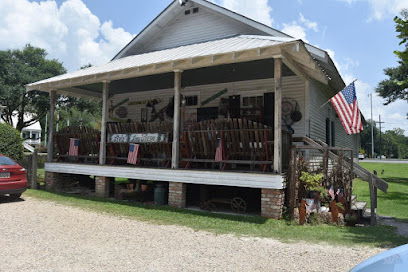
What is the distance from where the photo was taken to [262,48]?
7516mm

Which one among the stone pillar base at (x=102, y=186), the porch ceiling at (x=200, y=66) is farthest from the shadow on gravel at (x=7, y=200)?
the porch ceiling at (x=200, y=66)

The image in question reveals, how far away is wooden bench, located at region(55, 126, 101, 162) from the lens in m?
11.2

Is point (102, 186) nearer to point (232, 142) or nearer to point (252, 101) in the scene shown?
point (232, 142)

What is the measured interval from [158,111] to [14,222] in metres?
7.80

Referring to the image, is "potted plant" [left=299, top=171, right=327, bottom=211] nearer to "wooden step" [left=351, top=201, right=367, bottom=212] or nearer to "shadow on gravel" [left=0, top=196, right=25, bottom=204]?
"wooden step" [left=351, top=201, right=367, bottom=212]

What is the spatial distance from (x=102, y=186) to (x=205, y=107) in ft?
15.8

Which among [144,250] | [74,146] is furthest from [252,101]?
[144,250]

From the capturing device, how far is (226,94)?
12.3m

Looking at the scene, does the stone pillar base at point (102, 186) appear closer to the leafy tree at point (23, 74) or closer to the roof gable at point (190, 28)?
the roof gable at point (190, 28)

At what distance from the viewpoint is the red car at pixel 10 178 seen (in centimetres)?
907

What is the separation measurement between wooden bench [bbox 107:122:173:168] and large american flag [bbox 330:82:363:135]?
15.4 ft

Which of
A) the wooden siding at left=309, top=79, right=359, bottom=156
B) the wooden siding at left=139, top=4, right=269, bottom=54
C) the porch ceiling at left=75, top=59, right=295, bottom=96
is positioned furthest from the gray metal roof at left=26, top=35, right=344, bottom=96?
the wooden siding at left=139, top=4, right=269, bottom=54

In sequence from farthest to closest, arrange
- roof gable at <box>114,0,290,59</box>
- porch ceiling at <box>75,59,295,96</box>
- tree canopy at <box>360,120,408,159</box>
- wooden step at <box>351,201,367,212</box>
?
tree canopy at <box>360,120,408,159</box>, roof gable at <box>114,0,290,59</box>, porch ceiling at <box>75,59,295,96</box>, wooden step at <box>351,201,367,212</box>

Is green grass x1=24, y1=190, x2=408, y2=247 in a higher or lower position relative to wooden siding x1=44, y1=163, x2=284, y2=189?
lower
